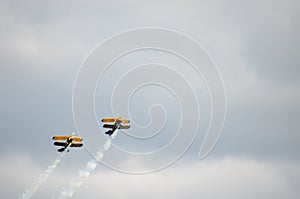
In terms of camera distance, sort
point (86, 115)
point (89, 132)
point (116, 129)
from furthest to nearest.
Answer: point (116, 129)
point (89, 132)
point (86, 115)

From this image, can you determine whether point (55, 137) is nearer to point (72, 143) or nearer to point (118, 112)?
point (72, 143)

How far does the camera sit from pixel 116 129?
163000 mm

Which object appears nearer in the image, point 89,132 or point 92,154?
point 89,132

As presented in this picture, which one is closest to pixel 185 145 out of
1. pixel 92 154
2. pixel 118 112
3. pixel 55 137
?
pixel 118 112

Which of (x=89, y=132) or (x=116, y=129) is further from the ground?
(x=116, y=129)

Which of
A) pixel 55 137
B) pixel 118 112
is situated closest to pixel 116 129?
pixel 118 112

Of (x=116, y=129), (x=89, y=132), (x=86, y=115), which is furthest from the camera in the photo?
(x=116, y=129)

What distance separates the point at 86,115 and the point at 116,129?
2407 cm

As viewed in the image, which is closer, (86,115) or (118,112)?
(86,115)

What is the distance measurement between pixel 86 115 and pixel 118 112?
690 inches

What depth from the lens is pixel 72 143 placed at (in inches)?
6693

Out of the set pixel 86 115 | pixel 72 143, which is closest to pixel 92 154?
pixel 72 143

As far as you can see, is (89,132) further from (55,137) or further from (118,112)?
(55,137)

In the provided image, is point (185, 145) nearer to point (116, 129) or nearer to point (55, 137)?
point (116, 129)
